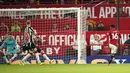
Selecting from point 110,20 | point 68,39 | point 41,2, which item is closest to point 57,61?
point 68,39

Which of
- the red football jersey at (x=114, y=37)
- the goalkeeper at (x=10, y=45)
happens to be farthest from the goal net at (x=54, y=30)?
the red football jersey at (x=114, y=37)

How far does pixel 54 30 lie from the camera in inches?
928

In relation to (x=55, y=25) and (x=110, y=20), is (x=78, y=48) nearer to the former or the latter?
(x=55, y=25)

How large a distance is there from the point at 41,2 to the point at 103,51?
680 centimetres

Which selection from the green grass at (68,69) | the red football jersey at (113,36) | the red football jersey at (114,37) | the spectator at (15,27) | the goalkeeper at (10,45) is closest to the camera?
the green grass at (68,69)

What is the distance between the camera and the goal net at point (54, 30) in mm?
22859

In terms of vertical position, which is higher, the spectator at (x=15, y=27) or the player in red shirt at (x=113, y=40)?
the spectator at (x=15, y=27)

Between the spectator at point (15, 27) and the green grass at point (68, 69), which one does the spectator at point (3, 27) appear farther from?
the green grass at point (68, 69)

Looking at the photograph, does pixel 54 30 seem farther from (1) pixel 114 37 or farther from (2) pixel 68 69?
(2) pixel 68 69

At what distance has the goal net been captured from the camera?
900 inches

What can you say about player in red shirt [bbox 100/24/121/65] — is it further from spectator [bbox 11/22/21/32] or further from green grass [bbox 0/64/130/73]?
spectator [bbox 11/22/21/32]

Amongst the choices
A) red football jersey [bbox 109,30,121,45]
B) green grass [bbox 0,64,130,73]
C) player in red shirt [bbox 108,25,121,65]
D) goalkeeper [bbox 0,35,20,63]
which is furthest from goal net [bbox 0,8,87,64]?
green grass [bbox 0,64,130,73]

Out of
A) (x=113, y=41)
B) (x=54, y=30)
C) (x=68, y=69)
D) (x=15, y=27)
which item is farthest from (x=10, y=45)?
(x=68, y=69)

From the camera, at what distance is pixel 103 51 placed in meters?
23.4
